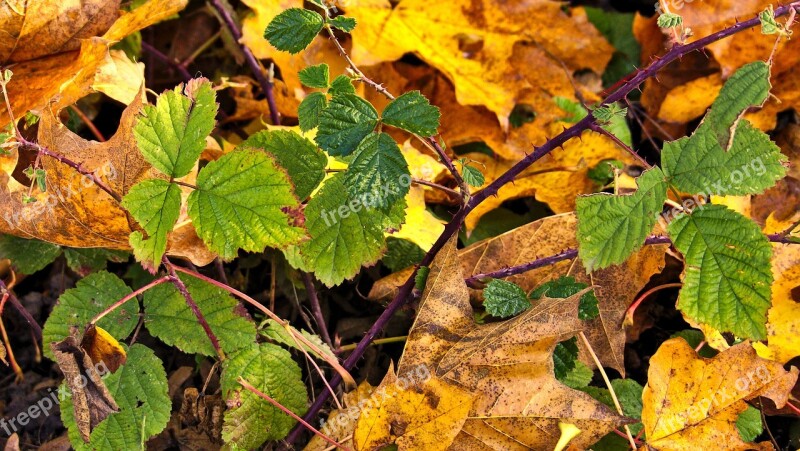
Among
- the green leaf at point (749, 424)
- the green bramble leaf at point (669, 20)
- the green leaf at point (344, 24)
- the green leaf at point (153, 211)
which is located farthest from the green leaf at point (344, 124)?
the green leaf at point (749, 424)

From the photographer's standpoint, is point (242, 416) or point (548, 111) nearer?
point (242, 416)

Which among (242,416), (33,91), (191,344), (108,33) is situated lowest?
(242,416)

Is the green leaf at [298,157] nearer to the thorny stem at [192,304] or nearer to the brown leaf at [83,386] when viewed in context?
the thorny stem at [192,304]

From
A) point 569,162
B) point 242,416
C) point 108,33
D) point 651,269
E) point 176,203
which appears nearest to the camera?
point 176,203

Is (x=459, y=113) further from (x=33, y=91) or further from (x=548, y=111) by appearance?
(x=33, y=91)

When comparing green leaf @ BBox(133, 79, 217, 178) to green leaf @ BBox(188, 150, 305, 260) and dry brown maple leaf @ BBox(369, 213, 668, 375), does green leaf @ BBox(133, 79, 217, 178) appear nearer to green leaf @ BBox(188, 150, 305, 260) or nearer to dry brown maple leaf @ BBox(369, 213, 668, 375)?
green leaf @ BBox(188, 150, 305, 260)

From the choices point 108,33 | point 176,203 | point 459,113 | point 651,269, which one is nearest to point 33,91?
point 108,33

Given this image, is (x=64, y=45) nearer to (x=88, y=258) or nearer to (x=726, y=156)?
(x=88, y=258)
